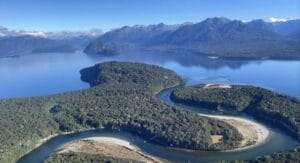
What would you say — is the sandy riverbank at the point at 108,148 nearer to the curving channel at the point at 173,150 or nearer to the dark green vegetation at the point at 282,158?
the curving channel at the point at 173,150

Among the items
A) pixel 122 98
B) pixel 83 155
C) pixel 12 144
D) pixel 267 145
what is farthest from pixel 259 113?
pixel 12 144

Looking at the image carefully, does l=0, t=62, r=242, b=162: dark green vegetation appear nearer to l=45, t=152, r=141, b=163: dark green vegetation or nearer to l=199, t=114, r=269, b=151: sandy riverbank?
l=199, t=114, r=269, b=151: sandy riverbank

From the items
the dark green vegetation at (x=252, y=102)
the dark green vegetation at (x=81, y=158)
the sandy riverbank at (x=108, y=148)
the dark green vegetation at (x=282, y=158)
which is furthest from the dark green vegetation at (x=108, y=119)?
the dark green vegetation at (x=282, y=158)

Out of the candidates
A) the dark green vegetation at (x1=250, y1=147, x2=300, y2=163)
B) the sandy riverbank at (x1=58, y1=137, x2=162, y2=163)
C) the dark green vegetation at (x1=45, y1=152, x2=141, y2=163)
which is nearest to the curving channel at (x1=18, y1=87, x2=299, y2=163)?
the sandy riverbank at (x1=58, y1=137, x2=162, y2=163)

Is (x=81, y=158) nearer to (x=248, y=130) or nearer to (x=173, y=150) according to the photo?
(x=173, y=150)

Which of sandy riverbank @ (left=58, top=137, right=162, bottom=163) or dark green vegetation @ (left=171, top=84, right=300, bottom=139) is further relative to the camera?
dark green vegetation @ (left=171, top=84, right=300, bottom=139)
